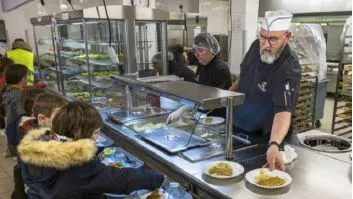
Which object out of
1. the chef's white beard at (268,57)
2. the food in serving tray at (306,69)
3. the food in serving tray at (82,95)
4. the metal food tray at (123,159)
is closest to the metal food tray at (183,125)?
the metal food tray at (123,159)

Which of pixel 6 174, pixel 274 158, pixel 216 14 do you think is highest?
pixel 216 14

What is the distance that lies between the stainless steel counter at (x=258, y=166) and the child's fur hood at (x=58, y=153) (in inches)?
19.0

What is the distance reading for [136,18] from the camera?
2932 mm

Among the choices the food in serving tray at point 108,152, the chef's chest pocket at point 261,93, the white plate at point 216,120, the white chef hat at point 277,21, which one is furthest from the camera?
the white plate at point 216,120

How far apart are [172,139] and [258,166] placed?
61 cm

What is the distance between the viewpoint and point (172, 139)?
78.2 inches

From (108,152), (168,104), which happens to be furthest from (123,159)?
(168,104)

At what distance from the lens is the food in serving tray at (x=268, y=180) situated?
1.36m

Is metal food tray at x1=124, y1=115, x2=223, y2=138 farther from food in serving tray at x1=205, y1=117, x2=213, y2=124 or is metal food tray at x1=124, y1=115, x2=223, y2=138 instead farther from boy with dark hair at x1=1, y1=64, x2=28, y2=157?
boy with dark hair at x1=1, y1=64, x2=28, y2=157

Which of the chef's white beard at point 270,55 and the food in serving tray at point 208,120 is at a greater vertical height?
the chef's white beard at point 270,55

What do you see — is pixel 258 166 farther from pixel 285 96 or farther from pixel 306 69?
pixel 306 69

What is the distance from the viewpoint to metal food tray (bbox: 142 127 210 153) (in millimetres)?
1825

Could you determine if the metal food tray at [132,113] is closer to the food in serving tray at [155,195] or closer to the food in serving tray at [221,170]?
the food in serving tray at [155,195]

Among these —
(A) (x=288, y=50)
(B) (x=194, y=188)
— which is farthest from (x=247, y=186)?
(A) (x=288, y=50)
